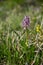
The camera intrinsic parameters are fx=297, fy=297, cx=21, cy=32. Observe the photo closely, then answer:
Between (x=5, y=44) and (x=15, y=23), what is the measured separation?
2.08m

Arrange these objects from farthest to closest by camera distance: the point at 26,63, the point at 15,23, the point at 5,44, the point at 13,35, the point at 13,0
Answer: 1. the point at 13,0
2. the point at 15,23
3. the point at 13,35
4. the point at 5,44
5. the point at 26,63

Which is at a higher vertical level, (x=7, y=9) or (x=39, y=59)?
(x=39, y=59)

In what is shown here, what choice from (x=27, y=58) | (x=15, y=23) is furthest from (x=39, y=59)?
(x=15, y=23)

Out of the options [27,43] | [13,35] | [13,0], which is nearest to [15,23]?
[13,35]

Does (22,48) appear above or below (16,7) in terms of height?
above

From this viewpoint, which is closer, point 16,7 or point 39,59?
point 39,59

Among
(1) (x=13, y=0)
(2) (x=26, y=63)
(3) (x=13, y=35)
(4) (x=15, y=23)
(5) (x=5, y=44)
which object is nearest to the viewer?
(2) (x=26, y=63)

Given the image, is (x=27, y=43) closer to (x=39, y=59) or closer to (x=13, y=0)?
(x=39, y=59)

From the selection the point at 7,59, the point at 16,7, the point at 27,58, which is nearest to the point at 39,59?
the point at 27,58

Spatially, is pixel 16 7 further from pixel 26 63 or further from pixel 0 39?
pixel 26 63

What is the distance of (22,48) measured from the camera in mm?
3623

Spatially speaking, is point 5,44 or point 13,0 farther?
point 13,0

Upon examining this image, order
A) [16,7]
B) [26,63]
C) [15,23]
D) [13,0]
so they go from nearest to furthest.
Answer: [26,63] → [15,23] → [16,7] → [13,0]

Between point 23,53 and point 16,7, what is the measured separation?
4.61 metres
